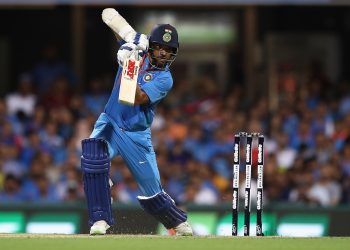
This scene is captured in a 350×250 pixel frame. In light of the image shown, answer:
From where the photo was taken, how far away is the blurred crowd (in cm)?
1455

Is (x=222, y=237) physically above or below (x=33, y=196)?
below

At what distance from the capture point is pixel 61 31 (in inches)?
756

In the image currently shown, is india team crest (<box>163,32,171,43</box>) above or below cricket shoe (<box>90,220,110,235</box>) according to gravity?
above

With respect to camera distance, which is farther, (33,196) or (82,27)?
(82,27)

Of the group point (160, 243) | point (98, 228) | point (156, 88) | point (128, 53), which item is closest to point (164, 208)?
point (98, 228)

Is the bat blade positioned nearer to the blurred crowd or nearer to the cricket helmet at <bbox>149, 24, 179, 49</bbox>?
the cricket helmet at <bbox>149, 24, 179, 49</bbox>

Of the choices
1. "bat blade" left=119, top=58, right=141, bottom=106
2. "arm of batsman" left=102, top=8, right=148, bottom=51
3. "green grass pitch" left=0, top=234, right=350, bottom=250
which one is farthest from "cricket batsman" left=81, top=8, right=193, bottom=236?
"green grass pitch" left=0, top=234, right=350, bottom=250

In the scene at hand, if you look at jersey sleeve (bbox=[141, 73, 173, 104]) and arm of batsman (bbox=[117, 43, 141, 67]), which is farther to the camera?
jersey sleeve (bbox=[141, 73, 173, 104])

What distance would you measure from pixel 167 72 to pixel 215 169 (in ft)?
17.0

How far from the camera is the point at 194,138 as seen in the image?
609 inches

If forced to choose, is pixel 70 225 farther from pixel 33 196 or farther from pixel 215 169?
pixel 215 169

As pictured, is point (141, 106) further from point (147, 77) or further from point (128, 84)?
point (128, 84)

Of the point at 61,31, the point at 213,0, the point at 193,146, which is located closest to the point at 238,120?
the point at 193,146

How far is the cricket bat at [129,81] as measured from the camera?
9.34 m
